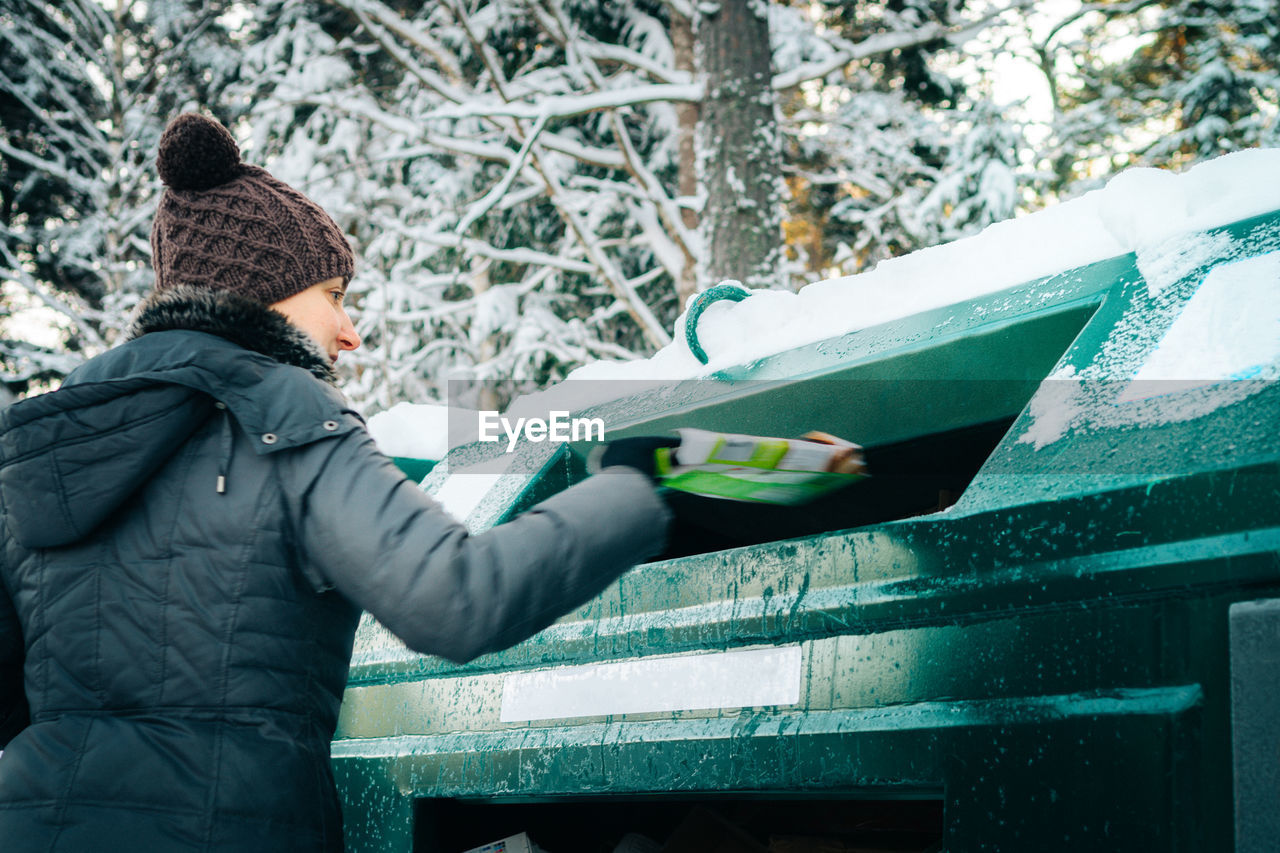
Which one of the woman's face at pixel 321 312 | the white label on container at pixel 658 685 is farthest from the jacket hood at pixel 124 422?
the white label on container at pixel 658 685

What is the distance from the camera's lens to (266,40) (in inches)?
448

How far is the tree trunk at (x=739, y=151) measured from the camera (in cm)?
655

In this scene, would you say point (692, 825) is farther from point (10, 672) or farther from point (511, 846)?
point (10, 672)

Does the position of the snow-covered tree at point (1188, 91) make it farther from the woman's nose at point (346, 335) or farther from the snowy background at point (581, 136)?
the woman's nose at point (346, 335)

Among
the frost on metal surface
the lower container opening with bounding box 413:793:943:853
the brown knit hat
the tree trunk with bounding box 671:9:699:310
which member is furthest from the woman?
the tree trunk with bounding box 671:9:699:310

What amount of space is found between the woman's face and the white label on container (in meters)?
0.55

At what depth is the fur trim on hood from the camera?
121cm

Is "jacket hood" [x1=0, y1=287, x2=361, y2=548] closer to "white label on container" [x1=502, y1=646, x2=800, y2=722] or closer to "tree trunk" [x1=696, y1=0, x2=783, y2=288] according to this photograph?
"white label on container" [x1=502, y1=646, x2=800, y2=722]

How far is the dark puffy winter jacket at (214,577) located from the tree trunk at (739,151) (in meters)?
5.39

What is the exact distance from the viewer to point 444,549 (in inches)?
38.8

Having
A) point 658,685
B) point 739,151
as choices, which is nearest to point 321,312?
point 658,685

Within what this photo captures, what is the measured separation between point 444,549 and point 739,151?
6.04 metres

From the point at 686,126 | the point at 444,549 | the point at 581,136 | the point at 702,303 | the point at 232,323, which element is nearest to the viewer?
the point at 444,549

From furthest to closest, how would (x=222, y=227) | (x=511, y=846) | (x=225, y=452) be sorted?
(x=511, y=846) < (x=222, y=227) < (x=225, y=452)
